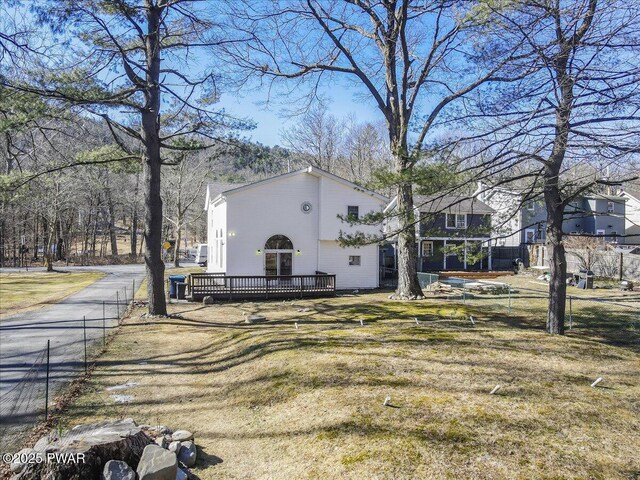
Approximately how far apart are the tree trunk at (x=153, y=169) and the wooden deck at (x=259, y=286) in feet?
13.6

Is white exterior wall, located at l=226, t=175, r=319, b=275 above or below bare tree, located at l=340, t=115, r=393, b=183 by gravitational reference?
below

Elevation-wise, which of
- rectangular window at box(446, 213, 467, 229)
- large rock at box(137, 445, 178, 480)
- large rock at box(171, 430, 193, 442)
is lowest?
large rock at box(171, 430, 193, 442)

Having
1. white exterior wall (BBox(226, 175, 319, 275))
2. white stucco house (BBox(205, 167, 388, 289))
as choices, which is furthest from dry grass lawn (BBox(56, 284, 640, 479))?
white stucco house (BBox(205, 167, 388, 289))

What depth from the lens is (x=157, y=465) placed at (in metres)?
4.29

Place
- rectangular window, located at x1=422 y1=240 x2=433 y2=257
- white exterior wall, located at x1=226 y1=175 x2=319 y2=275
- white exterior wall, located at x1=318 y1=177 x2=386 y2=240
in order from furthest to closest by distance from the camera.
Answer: rectangular window, located at x1=422 y1=240 x2=433 y2=257
white exterior wall, located at x1=318 y1=177 x2=386 y2=240
white exterior wall, located at x1=226 y1=175 x2=319 y2=275

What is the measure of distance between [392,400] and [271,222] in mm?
15486

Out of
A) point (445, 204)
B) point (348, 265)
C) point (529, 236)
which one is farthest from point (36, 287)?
point (529, 236)

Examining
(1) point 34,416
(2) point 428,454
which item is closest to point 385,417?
(2) point 428,454

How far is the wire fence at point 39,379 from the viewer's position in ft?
19.7

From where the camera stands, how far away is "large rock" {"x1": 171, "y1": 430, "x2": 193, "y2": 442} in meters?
5.25

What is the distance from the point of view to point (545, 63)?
278 inches

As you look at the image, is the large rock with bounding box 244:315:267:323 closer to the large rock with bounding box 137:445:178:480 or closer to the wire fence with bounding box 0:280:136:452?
the wire fence with bounding box 0:280:136:452

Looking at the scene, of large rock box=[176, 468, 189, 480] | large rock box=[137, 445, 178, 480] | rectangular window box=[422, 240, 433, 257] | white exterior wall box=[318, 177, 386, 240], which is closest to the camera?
large rock box=[137, 445, 178, 480]

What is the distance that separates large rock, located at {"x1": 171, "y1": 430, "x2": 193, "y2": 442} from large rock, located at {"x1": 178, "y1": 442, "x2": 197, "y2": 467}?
169mm
